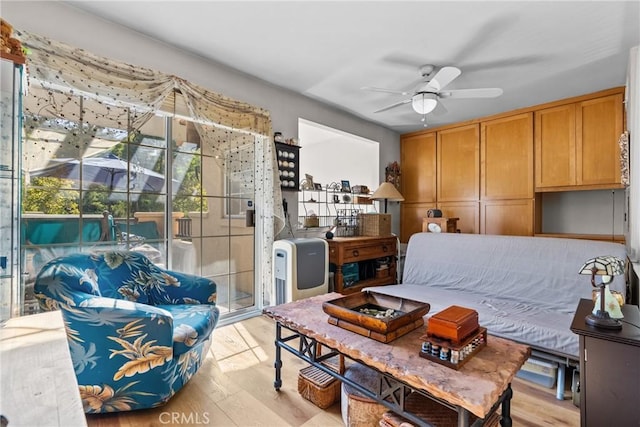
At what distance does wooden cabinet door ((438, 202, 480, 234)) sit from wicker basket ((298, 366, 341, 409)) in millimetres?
3534

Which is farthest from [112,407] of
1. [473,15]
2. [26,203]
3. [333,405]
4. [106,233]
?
[473,15]

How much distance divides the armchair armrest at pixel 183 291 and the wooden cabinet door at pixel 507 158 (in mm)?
3885

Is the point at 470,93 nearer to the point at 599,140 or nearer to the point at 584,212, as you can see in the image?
the point at 599,140

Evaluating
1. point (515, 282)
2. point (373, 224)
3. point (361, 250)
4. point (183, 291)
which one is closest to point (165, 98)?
point (183, 291)

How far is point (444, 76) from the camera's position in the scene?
2.40 m

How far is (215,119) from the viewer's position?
276 cm

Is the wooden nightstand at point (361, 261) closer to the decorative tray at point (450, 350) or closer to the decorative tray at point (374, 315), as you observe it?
the decorative tray at point (374, 315)

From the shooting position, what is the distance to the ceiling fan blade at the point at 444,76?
90.4 inches

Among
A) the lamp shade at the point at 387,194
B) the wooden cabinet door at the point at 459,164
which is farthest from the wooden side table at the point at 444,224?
the wooden cabinet door at the point at 459,164

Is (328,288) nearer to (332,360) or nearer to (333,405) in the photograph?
(332,360)

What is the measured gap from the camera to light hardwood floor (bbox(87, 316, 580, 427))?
156 cm

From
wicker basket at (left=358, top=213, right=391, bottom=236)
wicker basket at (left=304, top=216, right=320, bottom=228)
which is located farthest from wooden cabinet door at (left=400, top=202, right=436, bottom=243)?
wicker basket at (left=304, top=216, right=320, bottom=228)

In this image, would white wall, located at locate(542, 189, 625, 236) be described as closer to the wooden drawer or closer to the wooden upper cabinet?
the wooden upper cabinet

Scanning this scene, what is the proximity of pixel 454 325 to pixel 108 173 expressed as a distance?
2615 mm
